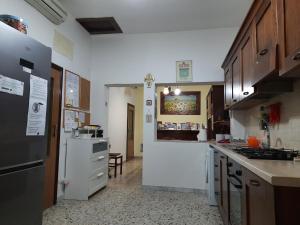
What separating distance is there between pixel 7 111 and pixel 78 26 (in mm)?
2870

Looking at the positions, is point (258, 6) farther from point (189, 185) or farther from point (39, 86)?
point (189, 185)

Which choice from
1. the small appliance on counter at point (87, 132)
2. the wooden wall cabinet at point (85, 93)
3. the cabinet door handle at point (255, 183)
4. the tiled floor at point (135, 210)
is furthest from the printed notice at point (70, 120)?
the cabinet door handle at point (255, 183)

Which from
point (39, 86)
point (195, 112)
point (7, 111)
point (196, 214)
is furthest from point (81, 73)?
point (195, 112)

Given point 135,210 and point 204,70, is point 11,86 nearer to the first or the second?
point 135,210

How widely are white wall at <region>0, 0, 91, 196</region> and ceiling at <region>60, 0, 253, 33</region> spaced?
0.34m

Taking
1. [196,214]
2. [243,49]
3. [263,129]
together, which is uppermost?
[243,49]

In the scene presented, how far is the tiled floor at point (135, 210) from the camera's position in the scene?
255 cm

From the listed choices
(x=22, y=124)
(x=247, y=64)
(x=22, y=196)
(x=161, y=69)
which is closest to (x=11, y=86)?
(x=22, y=124)

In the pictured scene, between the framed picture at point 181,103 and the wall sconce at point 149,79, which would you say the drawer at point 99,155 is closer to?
the wall sconce at point 149,79

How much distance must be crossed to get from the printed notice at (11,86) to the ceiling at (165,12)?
216cm

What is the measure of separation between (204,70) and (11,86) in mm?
3226

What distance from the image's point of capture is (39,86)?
5.64ft

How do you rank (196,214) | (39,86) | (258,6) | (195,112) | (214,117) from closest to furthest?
1. (39,86)
2. (258,6)
3. (196,214)
4. (214,117)
5. (195,112)

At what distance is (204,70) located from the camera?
3.99 m
